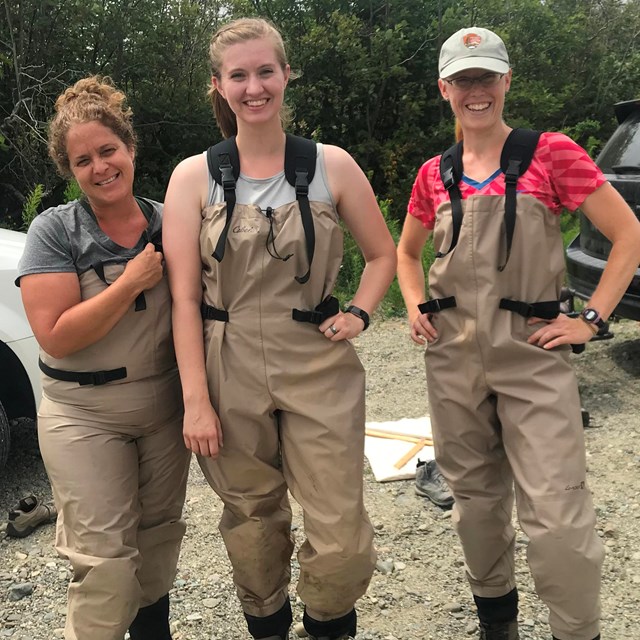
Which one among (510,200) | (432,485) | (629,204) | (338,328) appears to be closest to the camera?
(510,200)

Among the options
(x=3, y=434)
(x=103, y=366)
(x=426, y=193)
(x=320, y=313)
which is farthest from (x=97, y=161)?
(x=3, y=434)

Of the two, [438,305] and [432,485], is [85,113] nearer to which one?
[438,305]

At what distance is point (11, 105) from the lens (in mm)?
10609

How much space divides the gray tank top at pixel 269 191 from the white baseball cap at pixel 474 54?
0.58m

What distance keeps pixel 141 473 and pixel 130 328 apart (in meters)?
0.52

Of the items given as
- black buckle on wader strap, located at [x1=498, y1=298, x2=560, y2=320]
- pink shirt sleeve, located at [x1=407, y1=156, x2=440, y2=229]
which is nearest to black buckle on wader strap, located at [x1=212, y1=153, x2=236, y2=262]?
pink shirt sleeve, located at [x1=407, y1=156, x2=440, y2=229]

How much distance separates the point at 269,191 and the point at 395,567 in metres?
1.94

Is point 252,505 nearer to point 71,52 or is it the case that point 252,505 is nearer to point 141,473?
point 141,473

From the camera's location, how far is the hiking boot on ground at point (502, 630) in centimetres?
267

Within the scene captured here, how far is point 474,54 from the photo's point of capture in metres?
2.38

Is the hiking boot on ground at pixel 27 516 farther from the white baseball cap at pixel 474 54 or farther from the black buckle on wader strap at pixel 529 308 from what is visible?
the white baseball cap at pixel 474 54

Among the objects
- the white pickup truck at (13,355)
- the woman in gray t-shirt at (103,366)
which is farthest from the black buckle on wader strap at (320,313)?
the white pickup truck at (13,355)

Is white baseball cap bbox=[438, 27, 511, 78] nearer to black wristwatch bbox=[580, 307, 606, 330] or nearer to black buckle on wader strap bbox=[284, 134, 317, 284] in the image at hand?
black buckle on wader strap bbox=[284, 134, 317, 284]

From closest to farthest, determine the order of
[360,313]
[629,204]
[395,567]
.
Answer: [360,313] → [395,567] → [629,204]
